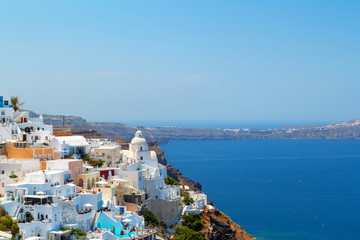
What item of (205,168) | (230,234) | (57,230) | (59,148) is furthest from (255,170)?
(57,230)

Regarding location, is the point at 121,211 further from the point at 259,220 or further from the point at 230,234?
the point at 259,220

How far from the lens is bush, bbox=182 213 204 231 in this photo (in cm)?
4825

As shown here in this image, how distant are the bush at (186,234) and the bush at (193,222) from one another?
1406mm

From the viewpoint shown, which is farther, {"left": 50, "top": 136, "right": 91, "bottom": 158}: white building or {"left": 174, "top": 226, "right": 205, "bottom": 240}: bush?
{"left": 50, "top": 136, "right": 91, "bottom": 158}: white building

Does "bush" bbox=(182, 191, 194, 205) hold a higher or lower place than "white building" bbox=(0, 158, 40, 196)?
lower

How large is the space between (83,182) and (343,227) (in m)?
50.3

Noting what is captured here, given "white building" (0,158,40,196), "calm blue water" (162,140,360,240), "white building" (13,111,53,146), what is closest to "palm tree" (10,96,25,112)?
"white building" (13,111,53,146)

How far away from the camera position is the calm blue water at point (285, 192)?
79938 millimetres

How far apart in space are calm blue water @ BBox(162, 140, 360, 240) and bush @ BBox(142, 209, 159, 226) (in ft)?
101

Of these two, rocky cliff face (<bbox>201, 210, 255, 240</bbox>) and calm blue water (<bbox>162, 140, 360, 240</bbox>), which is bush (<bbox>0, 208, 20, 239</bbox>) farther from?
calm blue water (<bbox>162, 140, 360, 240</bbox>)

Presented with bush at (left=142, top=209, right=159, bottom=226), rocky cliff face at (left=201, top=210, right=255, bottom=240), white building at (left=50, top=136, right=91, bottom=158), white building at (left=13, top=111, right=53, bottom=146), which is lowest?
rocky cliff face at (left=201, top=210, right=255, bottom=240)

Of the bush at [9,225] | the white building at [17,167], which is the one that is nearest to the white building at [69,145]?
the white building at [17,167]

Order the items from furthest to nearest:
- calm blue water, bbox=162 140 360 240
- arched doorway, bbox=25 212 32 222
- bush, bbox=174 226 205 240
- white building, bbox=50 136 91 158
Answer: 1. calm blue water, bbox=162 140 360 240
2. white building, bbox=50 136 91 158
3. bush, bbox=174 226 205 240
4. arched doorway, bbox=25 212 32 222

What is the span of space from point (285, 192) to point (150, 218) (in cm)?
7202
